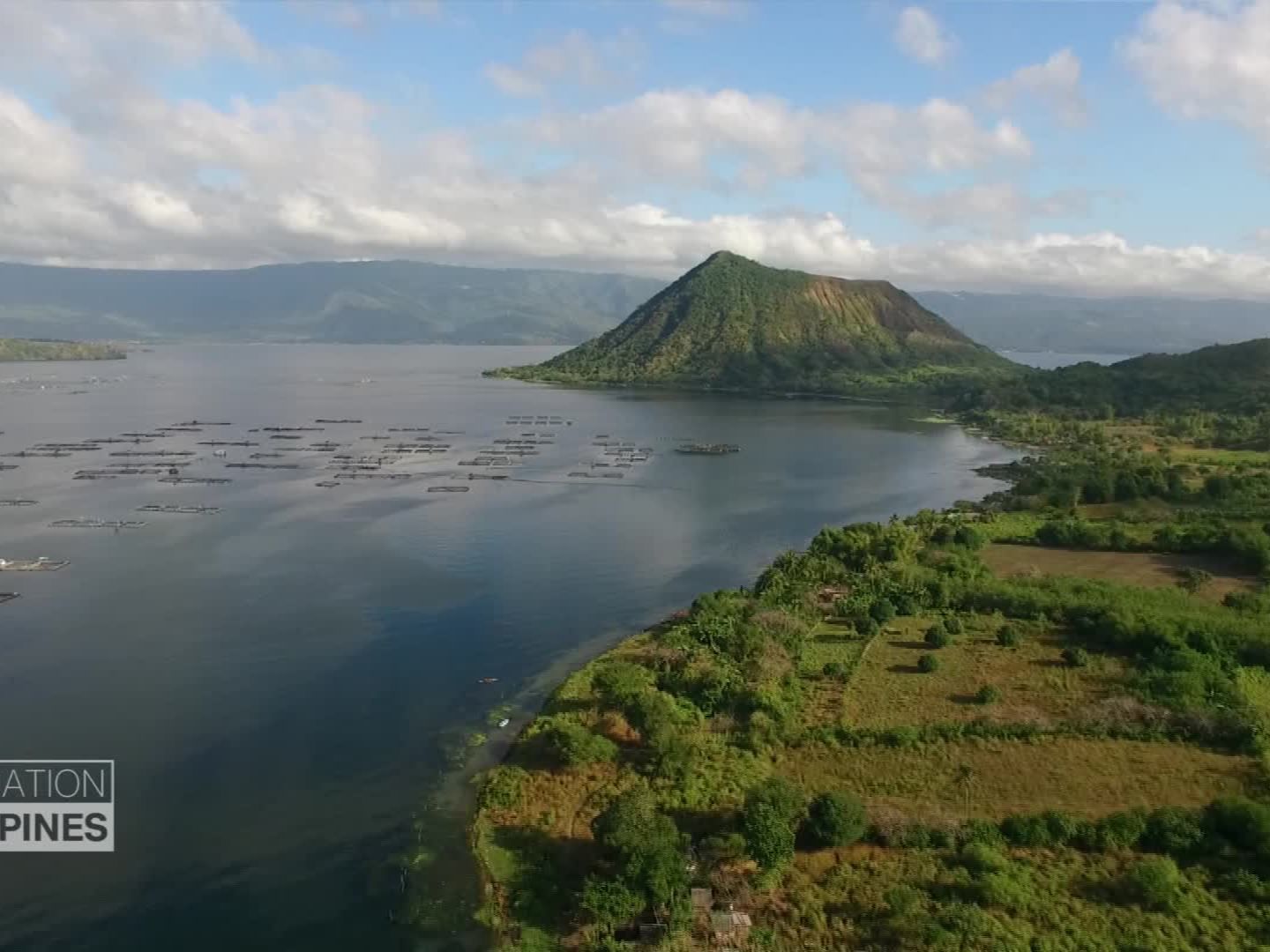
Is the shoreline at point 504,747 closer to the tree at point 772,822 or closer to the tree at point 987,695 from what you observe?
the tree at point 772,822

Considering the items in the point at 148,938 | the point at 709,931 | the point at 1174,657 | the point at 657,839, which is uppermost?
the point at 1174,657

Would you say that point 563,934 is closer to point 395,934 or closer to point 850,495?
point 395,934

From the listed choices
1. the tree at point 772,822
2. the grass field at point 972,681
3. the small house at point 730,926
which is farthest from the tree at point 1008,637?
the small house at point 730,926

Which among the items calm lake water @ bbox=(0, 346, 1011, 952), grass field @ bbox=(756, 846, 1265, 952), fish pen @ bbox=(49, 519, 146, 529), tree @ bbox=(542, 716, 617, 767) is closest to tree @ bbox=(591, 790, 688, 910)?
grass field @ bbox=(756, 846, 1265, 952)

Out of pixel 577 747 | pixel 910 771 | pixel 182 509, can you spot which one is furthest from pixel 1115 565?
pixel 182 509

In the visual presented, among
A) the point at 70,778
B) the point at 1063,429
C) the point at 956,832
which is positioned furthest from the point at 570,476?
the point at 1063,429

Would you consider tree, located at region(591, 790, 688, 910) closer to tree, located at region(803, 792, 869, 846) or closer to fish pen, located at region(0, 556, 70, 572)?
tree, located at region(803, 792, 869, 846)

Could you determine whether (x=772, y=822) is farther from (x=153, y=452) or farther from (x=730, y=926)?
(x=153, y=452)
